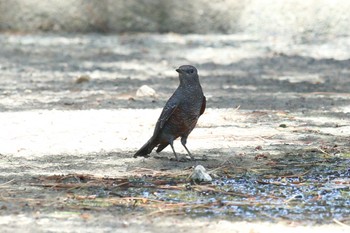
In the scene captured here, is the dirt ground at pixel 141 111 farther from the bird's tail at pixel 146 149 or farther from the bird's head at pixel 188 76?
the bird's head at pixel 188 76

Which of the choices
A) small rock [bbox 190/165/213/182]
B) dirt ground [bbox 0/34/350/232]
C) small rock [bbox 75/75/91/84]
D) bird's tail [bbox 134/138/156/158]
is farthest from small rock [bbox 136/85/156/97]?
small rock [bbox 190/165/213/182]

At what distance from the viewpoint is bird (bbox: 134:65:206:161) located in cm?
584

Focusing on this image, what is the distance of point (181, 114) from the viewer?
583 centimetres

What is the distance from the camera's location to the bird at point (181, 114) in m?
5.84

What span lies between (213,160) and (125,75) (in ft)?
17.5

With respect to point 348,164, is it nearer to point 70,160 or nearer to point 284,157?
point 284,157

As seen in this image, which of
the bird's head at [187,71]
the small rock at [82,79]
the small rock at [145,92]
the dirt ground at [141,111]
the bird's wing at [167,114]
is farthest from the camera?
the small rock at [82,79]

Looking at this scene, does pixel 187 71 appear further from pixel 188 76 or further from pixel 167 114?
pixel 167 114

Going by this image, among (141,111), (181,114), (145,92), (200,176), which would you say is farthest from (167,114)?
(145,92)

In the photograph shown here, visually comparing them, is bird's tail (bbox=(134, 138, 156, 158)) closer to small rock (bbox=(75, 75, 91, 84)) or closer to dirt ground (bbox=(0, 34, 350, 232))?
dirt ground (bbox=(0, 34, 350, 232))

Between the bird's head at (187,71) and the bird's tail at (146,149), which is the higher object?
the bird's head at (187,71)

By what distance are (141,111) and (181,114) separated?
97.5 inches

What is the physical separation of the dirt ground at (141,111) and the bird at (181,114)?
178 mm

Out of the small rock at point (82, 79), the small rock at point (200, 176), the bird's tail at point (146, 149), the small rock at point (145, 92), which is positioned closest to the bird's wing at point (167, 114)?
the bird's tail at point (146, 149)
